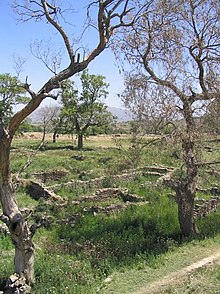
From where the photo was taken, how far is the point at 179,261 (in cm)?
927

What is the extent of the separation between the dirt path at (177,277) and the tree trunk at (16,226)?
2.37m

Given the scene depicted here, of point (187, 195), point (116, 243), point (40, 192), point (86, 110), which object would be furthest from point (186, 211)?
point (86, 110)

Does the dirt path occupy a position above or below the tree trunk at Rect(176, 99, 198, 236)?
below

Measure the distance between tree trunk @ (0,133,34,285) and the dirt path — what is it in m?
2.37

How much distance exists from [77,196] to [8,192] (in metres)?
8.17

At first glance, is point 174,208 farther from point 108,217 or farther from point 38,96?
point 38,96

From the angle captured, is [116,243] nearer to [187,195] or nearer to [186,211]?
[186,211]

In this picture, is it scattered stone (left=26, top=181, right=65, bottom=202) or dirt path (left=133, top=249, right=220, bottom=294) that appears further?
scattered stone (left=26, top=181, right=65, bottom=202)

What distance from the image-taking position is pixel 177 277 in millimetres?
8320

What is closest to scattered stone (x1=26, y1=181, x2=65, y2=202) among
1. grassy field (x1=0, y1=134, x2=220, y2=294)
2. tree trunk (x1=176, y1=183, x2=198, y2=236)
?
grassy field (x1=0, y1=134, x2=220, y2=294)

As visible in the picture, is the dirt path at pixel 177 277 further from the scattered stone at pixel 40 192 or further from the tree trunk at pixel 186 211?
the scattered stone at pixel 40 192

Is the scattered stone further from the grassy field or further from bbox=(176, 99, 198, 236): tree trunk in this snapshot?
Result: bbox=(176, 99, 198, 236): tree trunk

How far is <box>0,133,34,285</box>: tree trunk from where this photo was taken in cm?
771

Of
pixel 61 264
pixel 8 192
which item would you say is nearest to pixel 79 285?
pixel 61 264
